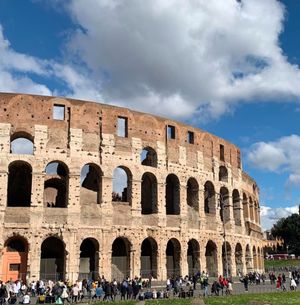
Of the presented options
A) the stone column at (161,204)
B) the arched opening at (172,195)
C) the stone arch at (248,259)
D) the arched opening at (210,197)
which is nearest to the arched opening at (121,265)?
the stone column at (161,204)

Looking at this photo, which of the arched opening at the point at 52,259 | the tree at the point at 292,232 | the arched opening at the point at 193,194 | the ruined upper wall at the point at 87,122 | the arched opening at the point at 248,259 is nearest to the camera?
the arched opening at the point at 52,259

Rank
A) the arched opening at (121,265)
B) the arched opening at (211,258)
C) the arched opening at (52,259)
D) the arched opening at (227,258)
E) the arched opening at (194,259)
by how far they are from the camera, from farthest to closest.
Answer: the arched opening at (227,258) < the arched opening at (211,258) < the arched opening at (194,259) < the arched opening at (121,265) < the arched opening at (52,259)

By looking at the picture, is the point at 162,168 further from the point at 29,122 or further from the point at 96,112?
the point at 29,122

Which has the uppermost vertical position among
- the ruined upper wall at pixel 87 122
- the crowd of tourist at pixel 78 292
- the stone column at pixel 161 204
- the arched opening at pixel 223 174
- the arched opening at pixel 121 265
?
the ruined upper wall at pixel 87 122

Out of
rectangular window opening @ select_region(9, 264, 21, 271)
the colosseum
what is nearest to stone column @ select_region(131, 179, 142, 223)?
the colosseum

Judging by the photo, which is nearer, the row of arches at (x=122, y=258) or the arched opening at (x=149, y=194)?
the row of arches at (x=122, y=258)

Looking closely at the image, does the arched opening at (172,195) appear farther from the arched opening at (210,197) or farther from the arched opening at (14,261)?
the arched opening at (14,261)

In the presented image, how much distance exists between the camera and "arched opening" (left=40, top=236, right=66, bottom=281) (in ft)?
82.6

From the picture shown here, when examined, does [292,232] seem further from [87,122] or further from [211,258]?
[87,122]

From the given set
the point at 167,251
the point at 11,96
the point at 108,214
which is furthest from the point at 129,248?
the point at 11,96

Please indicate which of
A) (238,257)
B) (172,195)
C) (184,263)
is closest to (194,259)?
(184,263)

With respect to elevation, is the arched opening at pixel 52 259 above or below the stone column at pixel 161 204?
below

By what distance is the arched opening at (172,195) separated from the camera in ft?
100

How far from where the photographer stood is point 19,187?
30.4 m
